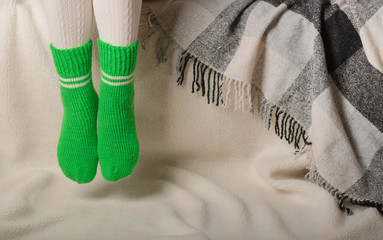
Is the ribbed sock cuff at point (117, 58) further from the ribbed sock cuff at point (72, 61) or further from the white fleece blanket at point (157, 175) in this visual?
the white fleece blanket at point (157, 175)

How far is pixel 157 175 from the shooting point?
1.17 m

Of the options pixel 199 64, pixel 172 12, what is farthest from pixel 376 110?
pixel 172 12

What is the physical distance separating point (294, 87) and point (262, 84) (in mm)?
71

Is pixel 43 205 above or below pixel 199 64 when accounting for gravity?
below

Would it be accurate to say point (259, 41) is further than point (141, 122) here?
No

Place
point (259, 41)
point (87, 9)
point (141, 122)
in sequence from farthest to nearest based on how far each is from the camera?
point (141, 122) → point (259, 41) → point (87, 9)

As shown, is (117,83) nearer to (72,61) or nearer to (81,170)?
(72,61)

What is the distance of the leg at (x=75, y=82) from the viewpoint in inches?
36.2

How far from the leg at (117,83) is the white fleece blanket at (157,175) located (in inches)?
4.4

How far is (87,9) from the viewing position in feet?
3.06

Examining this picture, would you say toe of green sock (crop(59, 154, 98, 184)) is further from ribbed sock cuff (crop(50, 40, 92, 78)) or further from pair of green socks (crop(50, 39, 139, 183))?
ribbed sock cuff (crop(50, 40, 92, 78))

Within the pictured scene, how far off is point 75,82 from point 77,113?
2.6 inches

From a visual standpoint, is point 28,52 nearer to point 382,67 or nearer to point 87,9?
point 87,9

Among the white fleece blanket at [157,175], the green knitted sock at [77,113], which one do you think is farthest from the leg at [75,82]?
the white fleece blanket at [157,175]
